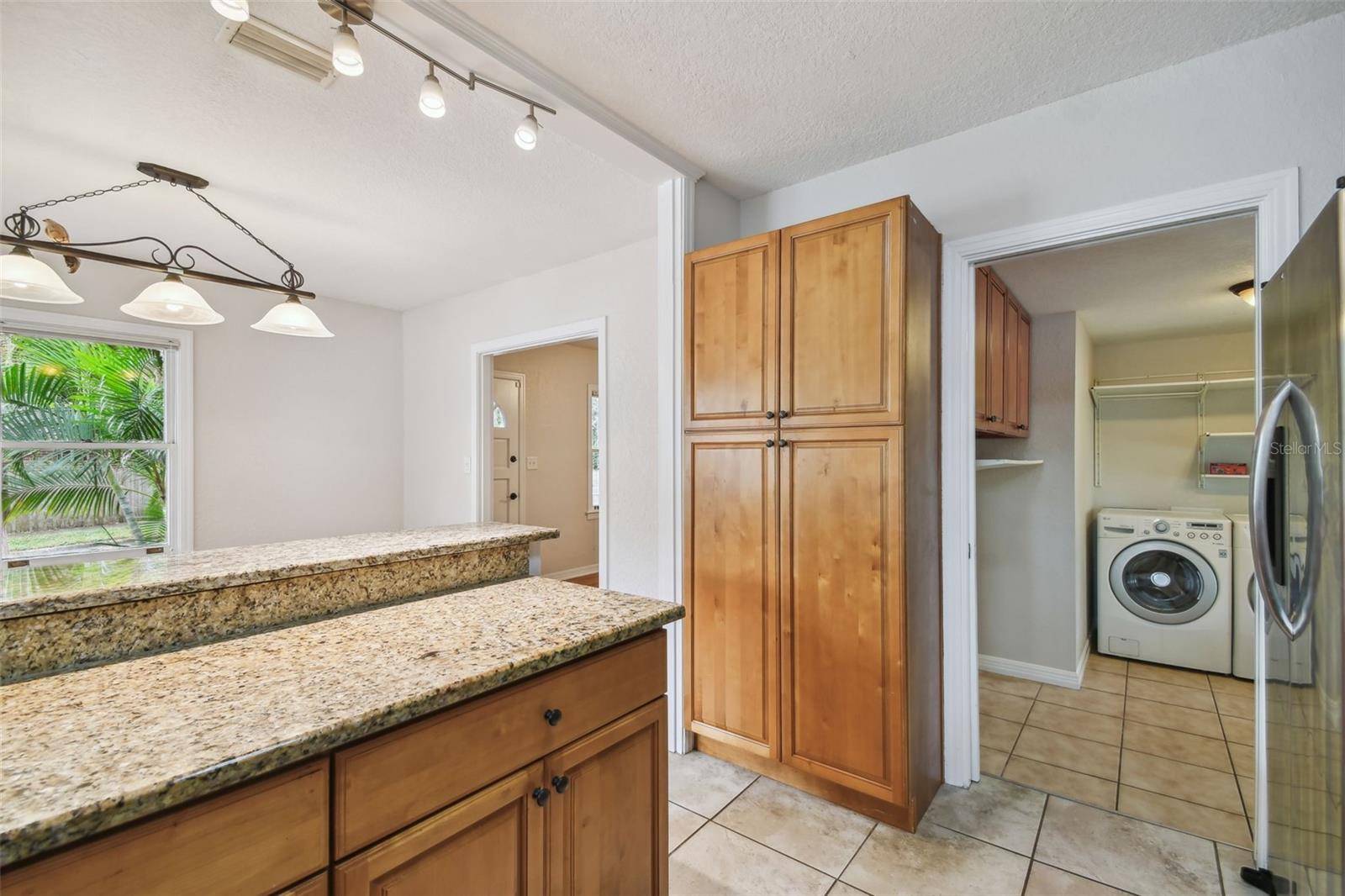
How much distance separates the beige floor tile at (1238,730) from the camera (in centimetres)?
268

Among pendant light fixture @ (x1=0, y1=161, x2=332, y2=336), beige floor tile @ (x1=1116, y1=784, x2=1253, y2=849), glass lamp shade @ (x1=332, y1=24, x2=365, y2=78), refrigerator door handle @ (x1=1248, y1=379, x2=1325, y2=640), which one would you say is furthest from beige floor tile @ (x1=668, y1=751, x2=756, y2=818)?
glass lamp shade @ (x1=332, y1=24, x2=365, y2=78)

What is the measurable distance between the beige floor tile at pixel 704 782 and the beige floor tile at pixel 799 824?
52 mm

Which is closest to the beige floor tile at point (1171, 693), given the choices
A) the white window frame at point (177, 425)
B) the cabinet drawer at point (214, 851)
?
the cabinet drawer at point (214, 851)

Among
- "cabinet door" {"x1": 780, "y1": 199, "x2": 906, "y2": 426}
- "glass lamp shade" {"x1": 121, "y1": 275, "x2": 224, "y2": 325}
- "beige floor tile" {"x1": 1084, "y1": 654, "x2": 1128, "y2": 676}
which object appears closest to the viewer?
"cabinet door" {"x1": 780, "y1": 199, "x2": 906, "y2": 426}

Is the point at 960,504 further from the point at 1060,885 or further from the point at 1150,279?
the point at 1150,279

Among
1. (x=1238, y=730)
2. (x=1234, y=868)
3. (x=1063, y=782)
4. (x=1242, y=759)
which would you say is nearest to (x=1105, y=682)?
(x=1238, y=730)

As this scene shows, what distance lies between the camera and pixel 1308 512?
3.95ft

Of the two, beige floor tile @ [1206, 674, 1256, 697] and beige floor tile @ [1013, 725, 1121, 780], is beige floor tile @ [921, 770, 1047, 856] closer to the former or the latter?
beige floor tile @ [1013, 725, 1121, 780]

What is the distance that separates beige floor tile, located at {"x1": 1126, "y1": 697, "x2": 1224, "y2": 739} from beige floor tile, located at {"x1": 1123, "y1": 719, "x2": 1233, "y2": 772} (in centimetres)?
6

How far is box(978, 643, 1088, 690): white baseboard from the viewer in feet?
11.1

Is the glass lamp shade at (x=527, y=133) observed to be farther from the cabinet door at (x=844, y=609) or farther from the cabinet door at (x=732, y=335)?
the cabinet door at (x=844, y=609)

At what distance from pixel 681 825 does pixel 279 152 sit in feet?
10.1

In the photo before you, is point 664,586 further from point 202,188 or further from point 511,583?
point 202,188

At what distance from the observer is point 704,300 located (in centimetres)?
244
